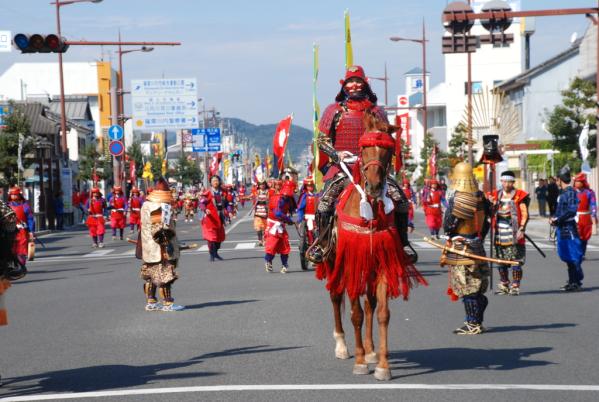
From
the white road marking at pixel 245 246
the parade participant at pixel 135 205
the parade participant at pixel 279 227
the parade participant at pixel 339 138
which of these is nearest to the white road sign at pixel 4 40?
the white road marking at pixel 245 246

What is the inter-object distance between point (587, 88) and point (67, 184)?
104 feet

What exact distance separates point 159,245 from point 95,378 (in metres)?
5.48

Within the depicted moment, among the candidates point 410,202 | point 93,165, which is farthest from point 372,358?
point 93,165

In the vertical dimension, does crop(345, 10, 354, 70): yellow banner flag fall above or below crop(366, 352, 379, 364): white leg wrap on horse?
above

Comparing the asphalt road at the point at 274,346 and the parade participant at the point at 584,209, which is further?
the parade participant at the point at 584,209

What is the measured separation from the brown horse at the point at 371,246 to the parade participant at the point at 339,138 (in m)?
0.33

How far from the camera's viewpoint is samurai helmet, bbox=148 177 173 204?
564 inches

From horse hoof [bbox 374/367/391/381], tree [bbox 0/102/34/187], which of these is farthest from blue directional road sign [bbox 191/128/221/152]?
horse hoof [bbox 374/367/391/381]

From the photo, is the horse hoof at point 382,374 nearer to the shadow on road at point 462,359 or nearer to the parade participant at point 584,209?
the shadow on road at point 462,359

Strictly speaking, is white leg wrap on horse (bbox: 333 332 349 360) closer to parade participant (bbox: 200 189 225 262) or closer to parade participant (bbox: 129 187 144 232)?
parade participant (bbox: 200 189 225 262)

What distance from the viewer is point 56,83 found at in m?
114

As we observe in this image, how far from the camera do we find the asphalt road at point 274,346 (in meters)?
8.24

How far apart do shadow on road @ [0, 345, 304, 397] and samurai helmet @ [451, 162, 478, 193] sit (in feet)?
12.3

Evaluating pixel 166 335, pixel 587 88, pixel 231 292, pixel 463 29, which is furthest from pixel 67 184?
pixel 166 335
